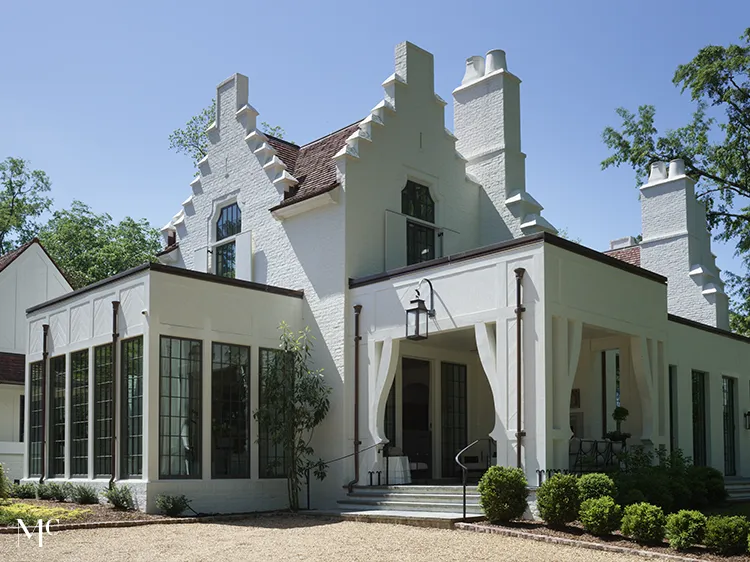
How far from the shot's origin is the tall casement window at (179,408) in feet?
54.2

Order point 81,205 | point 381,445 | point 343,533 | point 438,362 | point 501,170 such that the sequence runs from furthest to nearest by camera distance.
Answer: point 81,205 < point 501,170 < point 438,362 < point 381,445 < point 343,533

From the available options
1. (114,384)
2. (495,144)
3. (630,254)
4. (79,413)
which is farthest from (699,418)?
(79,413)

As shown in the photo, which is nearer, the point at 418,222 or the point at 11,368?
the point at 418,222

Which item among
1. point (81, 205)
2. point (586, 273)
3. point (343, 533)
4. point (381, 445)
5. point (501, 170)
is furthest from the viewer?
point (81, 205)

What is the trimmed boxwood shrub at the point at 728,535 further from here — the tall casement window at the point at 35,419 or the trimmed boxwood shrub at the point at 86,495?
the tall casement window at the point at 35,419

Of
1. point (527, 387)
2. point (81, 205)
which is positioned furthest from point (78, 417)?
point (81, 205)

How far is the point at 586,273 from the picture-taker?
15805 millimetres

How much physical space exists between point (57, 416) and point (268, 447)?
494 cm

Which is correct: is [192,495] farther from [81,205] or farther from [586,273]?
[81,205]

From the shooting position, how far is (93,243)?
45.0 meters

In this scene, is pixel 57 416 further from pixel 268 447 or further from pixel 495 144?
pixel 495 144

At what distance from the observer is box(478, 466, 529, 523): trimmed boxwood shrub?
1351 centimetres

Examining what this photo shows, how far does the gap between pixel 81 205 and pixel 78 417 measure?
3022cm

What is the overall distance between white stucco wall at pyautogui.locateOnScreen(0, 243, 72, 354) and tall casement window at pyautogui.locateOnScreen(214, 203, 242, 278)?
32.6 ft
